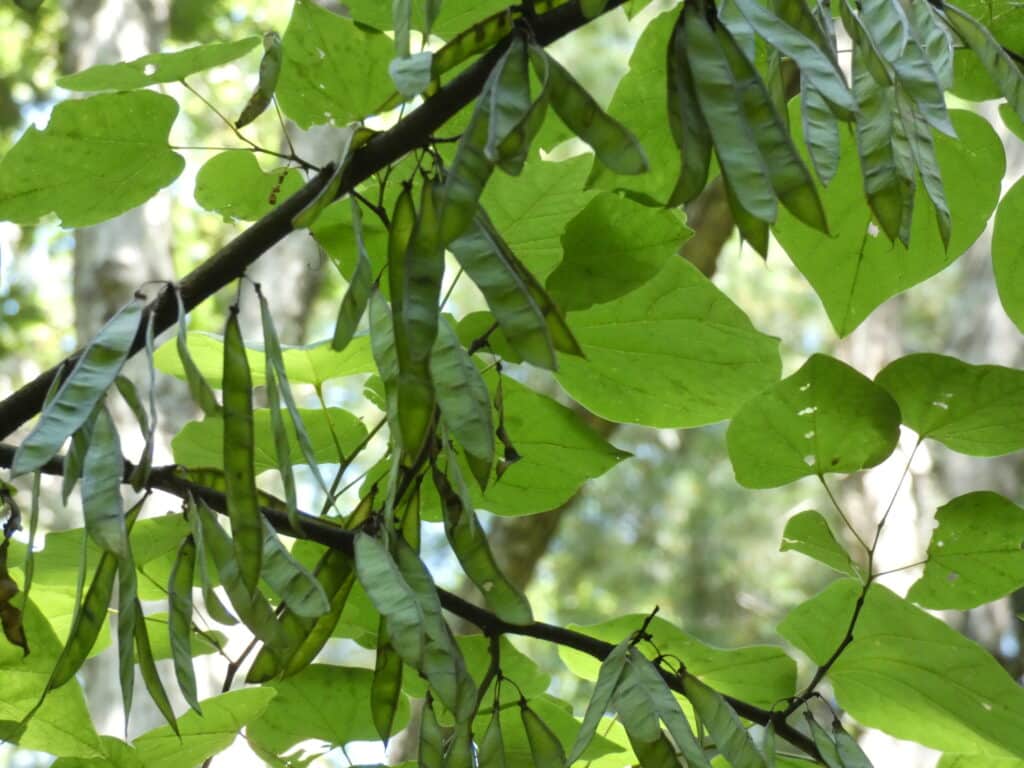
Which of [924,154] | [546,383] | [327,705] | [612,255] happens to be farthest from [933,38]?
[546,383]

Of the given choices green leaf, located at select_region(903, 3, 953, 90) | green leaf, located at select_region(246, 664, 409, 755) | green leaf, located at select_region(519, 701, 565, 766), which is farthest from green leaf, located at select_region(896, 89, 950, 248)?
green leaf, located at select_region(246, 664, 409, 755)

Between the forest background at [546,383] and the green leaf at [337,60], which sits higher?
the forest background at [546,383]

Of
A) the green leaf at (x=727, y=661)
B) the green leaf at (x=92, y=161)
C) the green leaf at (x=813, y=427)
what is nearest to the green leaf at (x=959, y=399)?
the green leaf at (x=813, y=427)

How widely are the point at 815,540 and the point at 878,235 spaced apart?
0.16 m

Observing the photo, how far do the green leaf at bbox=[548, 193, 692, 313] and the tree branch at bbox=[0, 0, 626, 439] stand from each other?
0.15m

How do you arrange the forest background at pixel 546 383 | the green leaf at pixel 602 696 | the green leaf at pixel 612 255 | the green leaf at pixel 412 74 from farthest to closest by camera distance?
the forest background at pixel 546 383
the green leaf at pixel 612 255
the green leaf at pixel 602 696
the green leaf at pixel 412 74

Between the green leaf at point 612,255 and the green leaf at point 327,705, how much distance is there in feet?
0.73

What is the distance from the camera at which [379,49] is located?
547 millimetres

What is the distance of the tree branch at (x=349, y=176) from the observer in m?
0.35

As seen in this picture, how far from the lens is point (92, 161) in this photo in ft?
1.79

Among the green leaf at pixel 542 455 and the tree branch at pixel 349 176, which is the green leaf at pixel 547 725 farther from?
the tree branch at pixel 349 176

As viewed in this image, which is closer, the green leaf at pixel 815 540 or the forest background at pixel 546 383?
the green leaf at pixel 815 540

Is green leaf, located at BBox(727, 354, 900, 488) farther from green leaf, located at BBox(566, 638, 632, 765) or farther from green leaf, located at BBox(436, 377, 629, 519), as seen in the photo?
green leaf, located at BBox(566, 638, 632, 765)

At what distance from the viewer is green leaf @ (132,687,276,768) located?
0.50 meters
